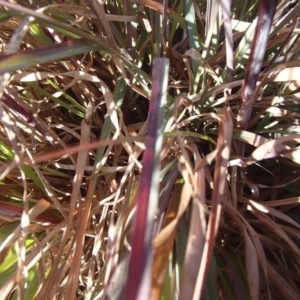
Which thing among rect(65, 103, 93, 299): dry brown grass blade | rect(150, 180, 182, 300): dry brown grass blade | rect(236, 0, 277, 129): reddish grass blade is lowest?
rect(150, 180, 182, 300): dry brown grass blade

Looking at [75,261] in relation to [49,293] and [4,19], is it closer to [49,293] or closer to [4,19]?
[49,293]

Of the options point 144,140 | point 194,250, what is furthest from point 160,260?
point 144,140

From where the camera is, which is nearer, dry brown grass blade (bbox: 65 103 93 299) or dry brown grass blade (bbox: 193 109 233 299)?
dry brown grass blade (bbox: 193 109 233 299)

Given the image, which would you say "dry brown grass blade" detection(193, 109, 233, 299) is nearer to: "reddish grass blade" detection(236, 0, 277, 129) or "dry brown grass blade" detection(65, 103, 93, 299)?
"reddish grass blade" detection(236, 0, 277, 129)

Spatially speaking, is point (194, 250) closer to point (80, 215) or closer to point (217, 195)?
point (217, 195)

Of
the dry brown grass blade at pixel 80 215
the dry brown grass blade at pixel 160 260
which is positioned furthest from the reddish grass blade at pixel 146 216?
the dry brown grass blade at pixel 80 215

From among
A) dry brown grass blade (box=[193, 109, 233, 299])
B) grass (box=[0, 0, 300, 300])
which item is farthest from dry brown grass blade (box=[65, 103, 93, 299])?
dry brown grass blade (box=[193, 109, 233, 299])

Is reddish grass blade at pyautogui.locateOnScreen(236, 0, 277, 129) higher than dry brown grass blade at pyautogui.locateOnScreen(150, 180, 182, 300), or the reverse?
reddish grass blade at pyautogui.locateOnScreen(236, 0, 277, 129)

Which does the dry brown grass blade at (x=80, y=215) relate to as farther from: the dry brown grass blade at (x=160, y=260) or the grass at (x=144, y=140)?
the dry brown grass blade at (x=160, y=260)
